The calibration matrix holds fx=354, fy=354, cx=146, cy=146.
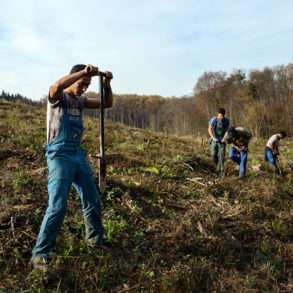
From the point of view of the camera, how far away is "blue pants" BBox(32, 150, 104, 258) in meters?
3.09

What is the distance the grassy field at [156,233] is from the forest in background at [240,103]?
22462 mm

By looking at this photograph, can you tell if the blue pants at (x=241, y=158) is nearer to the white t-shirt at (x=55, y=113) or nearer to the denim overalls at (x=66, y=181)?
the denim overalls at (x=66, y=181)

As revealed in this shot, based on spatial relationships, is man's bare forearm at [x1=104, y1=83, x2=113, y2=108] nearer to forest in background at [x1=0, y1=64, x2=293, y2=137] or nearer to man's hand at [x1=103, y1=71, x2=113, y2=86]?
man's hand at [x1=103, y1=71, x2=113, y2=86]

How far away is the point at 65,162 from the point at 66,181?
175 millimetres

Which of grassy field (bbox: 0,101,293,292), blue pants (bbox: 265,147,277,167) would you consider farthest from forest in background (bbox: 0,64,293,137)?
grassy field (bbox: 0,101,293,292)

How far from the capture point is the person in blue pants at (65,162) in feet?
10.2

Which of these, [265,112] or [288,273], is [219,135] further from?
[265,112]

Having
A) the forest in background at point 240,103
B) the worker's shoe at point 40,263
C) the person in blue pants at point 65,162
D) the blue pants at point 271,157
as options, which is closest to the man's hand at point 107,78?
the person in blue pants at point 65,162

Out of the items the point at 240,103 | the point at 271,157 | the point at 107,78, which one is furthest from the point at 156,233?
the point at 240,103

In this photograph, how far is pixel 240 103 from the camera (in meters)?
36.4

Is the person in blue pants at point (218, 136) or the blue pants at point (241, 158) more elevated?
the person in blue pants at point (218, 136)

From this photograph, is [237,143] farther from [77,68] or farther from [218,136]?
[77,68]

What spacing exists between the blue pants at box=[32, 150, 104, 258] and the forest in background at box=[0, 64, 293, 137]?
2476 cm

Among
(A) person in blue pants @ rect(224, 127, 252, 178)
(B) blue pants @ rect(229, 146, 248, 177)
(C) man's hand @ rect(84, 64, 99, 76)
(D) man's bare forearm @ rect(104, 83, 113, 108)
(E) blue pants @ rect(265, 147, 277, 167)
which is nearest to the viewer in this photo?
(C) man's hand @ rect(84, 64, 99, 76)
